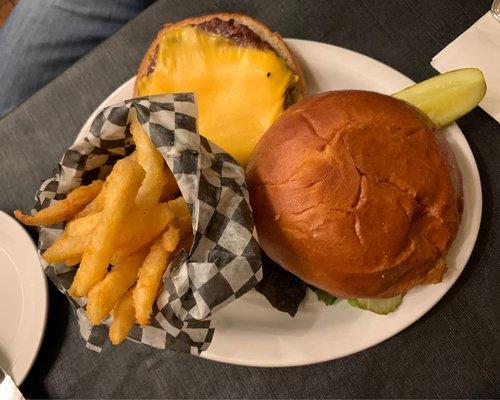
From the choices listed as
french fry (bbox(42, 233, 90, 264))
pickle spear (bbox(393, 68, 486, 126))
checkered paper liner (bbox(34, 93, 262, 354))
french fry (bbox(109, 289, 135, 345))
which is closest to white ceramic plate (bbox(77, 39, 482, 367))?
pickle spear (bbox(393, 68, 486, 126))

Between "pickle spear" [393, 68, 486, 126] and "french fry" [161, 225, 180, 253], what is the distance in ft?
1.96

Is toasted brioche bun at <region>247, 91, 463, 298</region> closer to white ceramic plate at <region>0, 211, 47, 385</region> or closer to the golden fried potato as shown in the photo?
the golden fried potato

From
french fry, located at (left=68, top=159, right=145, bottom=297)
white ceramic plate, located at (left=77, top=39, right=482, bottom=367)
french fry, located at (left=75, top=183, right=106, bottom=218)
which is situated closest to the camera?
french fry, located at (left=68, top=159, right=145, bottom=297)

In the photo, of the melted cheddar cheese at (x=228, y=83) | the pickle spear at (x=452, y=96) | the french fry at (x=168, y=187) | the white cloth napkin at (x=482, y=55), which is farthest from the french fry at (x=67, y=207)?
the white cloth napkin at (x=482, y=55)

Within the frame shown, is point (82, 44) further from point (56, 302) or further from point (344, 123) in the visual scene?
point (344, 123)

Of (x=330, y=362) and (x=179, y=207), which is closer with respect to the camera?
(x=179, y=207)

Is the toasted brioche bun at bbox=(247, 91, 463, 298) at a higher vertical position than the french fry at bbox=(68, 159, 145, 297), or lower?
lower

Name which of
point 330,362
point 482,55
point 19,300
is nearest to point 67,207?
point 19,300

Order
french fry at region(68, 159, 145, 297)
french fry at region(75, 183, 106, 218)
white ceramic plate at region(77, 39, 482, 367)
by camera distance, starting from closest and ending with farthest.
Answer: french fry at region(68, 159, 145, 297) → french fry at region(75, 183, 106, 218) → white ceramic plate at region(77, 39, 482, 367)

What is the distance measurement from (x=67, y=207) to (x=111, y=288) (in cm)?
20

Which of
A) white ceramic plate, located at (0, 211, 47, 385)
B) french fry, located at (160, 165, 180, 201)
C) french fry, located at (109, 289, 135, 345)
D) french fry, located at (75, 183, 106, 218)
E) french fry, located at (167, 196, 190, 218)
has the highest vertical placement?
french fry, located at (75, 183, 106, 218)

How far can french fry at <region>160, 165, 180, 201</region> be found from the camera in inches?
37.5

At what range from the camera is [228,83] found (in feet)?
3.70

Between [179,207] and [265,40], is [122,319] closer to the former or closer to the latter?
[179,207]
